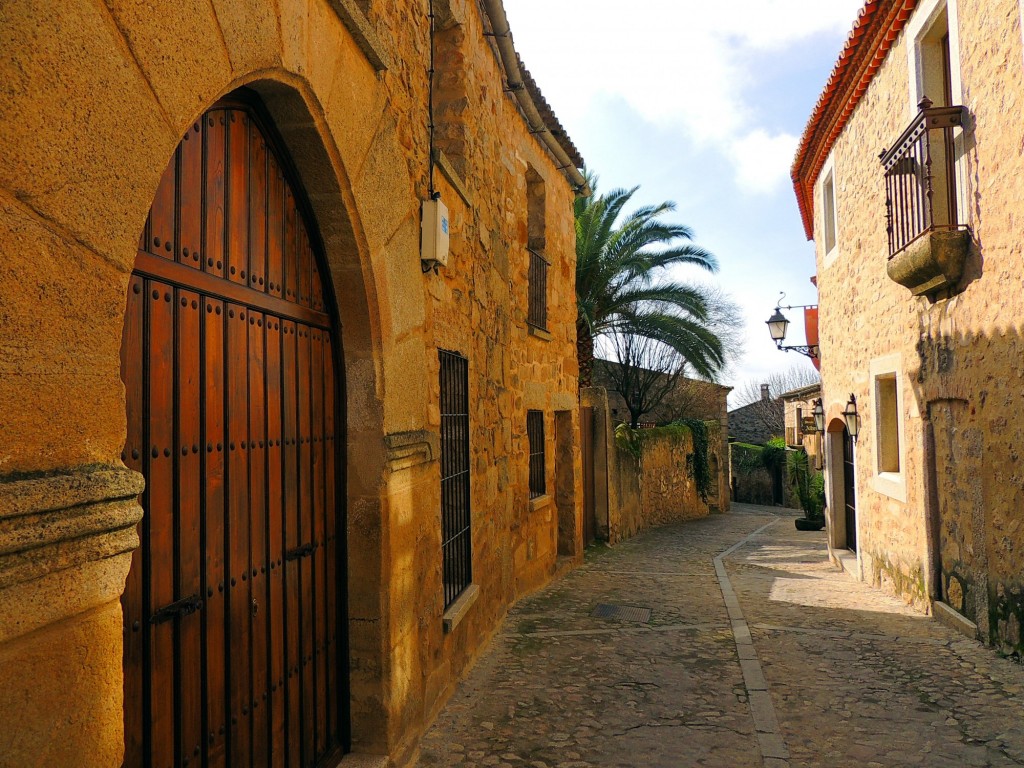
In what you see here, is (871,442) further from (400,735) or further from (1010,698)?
(400,735)

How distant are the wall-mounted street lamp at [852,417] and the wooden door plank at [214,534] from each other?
8.04 metres

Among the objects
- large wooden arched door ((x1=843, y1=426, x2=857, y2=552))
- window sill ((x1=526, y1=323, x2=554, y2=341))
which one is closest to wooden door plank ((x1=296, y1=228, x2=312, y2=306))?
window sill ((x1=526, y1=323, x2=554, y2=341))

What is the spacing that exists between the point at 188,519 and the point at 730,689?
3648 mm

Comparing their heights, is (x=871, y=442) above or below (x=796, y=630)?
above

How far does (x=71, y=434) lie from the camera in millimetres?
1372

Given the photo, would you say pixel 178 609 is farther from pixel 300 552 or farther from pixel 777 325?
pixel 777 325

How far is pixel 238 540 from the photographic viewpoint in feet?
7.72

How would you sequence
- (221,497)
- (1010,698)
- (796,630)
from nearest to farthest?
(221,497) → (1010,698) → (796,630)


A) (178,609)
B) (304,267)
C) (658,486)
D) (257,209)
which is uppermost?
(257,209)

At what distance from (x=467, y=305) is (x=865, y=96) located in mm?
5672

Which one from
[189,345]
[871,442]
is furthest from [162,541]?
[871,442]

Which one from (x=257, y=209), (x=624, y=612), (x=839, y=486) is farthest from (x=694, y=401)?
(x=257, y=209)

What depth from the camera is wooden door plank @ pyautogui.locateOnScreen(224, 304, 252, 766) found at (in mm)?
2299

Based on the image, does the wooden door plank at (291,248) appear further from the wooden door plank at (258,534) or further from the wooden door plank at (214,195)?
the wooden door plank at (214,195)
